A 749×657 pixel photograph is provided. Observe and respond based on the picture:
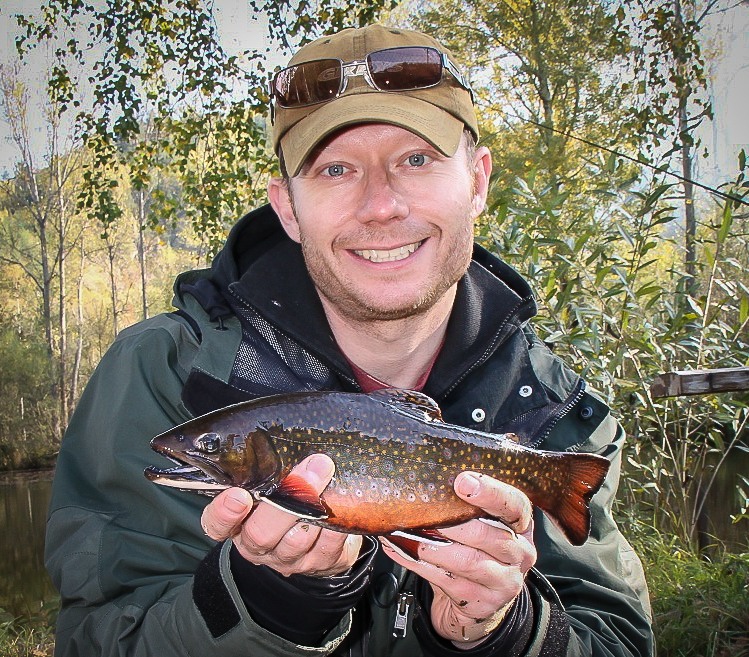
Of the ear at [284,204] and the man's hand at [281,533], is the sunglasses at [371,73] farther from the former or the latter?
the man's hand at [281,533]

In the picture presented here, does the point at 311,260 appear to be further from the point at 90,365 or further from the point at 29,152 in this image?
the point at 90,365

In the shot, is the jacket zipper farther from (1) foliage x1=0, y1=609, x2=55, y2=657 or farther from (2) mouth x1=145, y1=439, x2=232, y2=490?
(1) foliage x1=0, y1=609, x2=55, y2=657

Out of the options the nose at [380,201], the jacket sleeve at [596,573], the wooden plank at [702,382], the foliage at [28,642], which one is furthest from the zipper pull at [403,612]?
the foliage at [28,642]

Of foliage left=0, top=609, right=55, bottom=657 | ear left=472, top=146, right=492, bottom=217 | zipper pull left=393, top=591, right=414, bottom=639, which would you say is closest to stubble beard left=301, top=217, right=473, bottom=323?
ear left=472, top=146, right=492, bottom=217

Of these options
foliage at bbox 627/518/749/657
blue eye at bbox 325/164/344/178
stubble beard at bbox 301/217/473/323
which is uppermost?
blue eye at bbox 325/164/344/178

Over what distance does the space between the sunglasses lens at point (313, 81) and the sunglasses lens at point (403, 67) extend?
0.13 metres

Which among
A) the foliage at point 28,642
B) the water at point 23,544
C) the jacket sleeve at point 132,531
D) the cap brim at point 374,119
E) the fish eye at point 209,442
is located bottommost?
the water at point 23,544

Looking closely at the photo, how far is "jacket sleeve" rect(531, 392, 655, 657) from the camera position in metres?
2.56

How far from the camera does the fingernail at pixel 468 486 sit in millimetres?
1908

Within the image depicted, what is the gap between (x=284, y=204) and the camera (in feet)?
10.0

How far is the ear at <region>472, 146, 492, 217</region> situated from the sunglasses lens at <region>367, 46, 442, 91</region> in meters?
0.40

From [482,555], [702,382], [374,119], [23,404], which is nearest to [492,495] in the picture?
[482,555]

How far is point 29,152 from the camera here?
1716cm

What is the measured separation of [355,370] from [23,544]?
38.2ft
